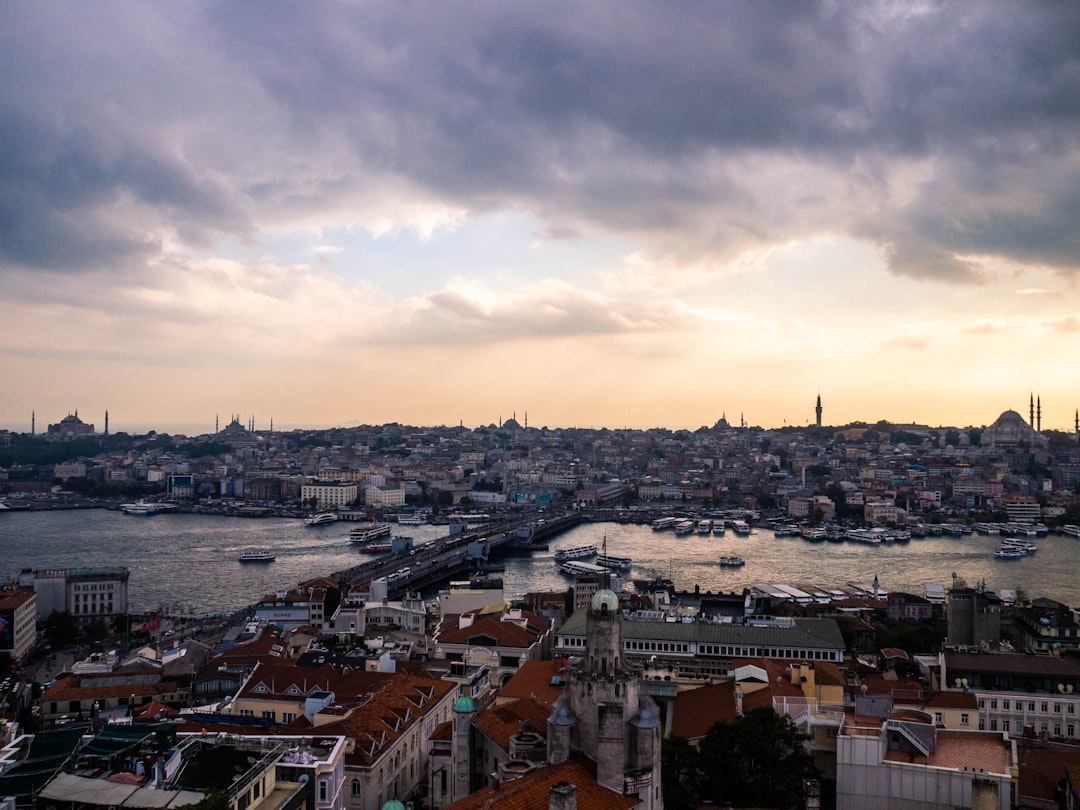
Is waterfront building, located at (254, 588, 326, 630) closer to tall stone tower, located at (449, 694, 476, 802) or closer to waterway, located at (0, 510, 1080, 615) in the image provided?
waterway, located at (0, 510, 1080, 615)

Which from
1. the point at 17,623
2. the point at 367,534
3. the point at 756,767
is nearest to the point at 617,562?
the point at 367,534

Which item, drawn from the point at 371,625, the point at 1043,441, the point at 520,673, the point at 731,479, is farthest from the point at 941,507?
the point at 520,673

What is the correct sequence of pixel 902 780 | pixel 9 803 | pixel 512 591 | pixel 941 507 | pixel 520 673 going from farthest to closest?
1. pixel 941 507
2. pixel 512 591
3. pixel 520 673
4. pixel 902 780
5. pixel 9 803

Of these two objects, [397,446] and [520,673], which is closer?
[520,673]

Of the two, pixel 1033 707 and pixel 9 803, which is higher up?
pixel 9 803

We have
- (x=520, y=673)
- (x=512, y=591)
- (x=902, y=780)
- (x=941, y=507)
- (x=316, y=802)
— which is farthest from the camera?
(x=941, y=507)

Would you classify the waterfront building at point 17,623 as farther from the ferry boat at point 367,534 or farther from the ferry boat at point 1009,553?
the ferry boat at point 1009,553

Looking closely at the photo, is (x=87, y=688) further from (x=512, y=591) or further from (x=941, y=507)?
(x=941, y=507)
